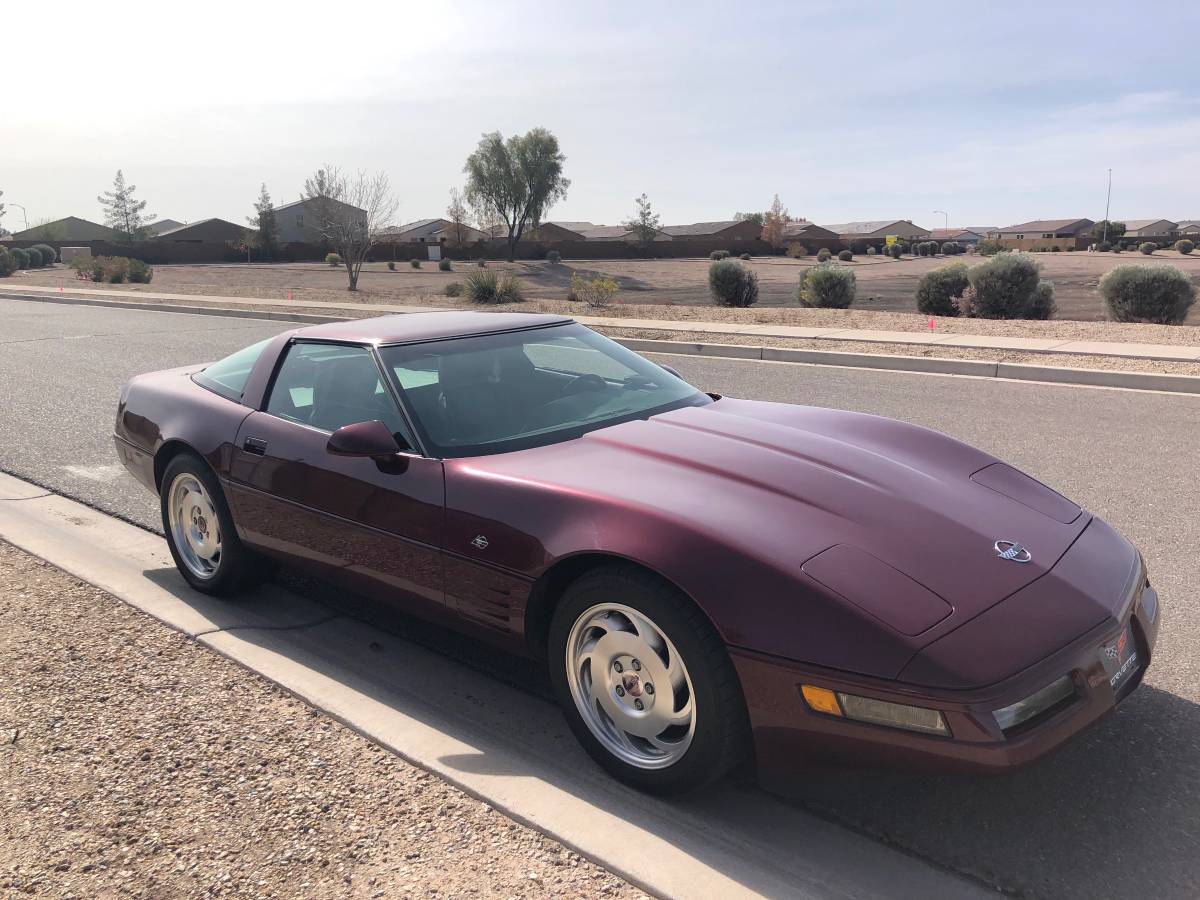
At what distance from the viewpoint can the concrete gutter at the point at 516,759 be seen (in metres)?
2.50

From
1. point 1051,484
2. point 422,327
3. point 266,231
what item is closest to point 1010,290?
point 1051,484

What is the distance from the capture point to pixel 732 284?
25250 millimetres

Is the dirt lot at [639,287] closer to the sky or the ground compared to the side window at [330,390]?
closer to the ground

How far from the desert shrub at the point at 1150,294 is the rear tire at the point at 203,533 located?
18726 millimetres

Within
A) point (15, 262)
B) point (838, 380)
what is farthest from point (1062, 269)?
point (15, 262)

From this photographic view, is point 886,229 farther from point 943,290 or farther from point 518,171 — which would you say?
point 943,290

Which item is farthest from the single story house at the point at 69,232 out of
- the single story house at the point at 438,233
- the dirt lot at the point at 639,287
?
the dirt lot at the point at 639,287

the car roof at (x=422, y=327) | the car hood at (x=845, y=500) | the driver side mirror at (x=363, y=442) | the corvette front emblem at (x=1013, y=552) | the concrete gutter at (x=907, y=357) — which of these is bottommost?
the concrete gutter at (x=907, y=357)

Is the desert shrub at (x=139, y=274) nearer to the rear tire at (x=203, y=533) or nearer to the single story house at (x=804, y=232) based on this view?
the rear tire at (x=203, y=533)

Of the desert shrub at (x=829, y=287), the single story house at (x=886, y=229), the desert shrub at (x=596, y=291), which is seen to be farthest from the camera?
the single story house at (x=886, y=229)

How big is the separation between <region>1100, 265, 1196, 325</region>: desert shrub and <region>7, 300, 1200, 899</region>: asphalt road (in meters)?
10.0

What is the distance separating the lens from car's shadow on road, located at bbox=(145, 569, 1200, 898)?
2.53m

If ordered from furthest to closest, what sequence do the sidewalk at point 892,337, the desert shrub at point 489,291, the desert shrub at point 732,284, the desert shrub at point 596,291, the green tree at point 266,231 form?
the green tree at point 266,231 → the desert shrub at point 732,284 → the desert shrub at point 489,291 → the desert shrub at point 596,291 → the sidewalk at point 892,337

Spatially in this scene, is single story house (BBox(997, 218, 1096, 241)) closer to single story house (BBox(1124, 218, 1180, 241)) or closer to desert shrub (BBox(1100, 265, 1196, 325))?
single story house (BBox(1124, 218, 1180, 241))
